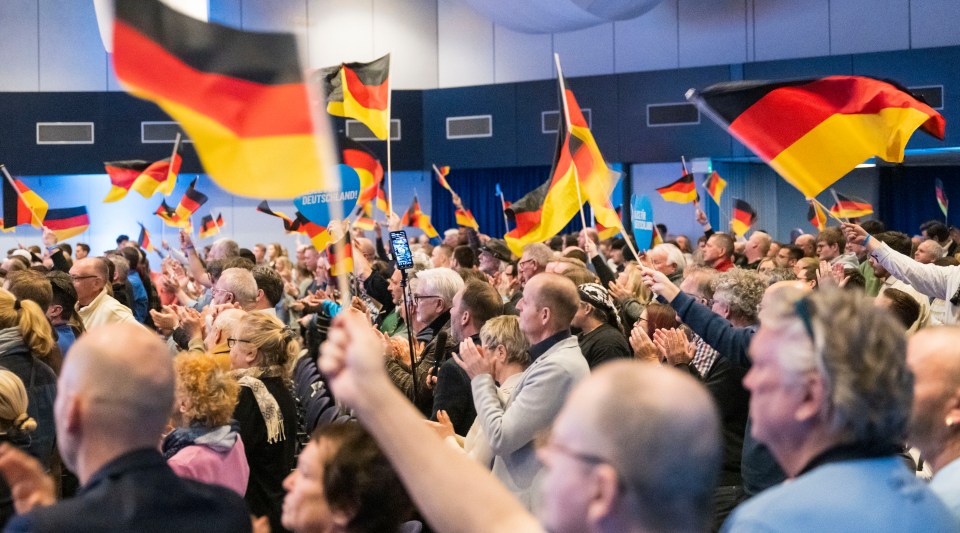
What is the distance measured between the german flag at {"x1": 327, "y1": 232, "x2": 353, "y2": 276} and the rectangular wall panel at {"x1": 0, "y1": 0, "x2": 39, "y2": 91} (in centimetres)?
1564

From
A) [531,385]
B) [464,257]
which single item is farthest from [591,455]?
[464,257]

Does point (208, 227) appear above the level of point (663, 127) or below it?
below

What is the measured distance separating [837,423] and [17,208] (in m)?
13.4

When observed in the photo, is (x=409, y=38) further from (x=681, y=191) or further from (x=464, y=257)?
(x=464, y=257)

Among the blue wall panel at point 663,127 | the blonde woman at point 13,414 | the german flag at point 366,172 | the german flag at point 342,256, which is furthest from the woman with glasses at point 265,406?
the blue wall panel at point 663,127

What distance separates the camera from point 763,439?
208 centimetres

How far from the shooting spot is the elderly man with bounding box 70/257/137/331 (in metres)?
6.67

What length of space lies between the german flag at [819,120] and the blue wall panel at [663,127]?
506 inches

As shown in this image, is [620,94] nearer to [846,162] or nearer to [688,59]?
[688,59]

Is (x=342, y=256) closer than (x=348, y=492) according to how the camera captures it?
No

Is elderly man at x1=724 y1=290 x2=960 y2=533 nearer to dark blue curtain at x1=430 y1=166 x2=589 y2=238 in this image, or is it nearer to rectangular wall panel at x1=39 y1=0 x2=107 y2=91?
dark blue curtain at x1=430 y1=166 x2=589 y2=238

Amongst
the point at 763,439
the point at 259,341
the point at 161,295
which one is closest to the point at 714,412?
the point at 763,439

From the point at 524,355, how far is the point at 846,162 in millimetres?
2774

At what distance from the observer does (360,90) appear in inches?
377
